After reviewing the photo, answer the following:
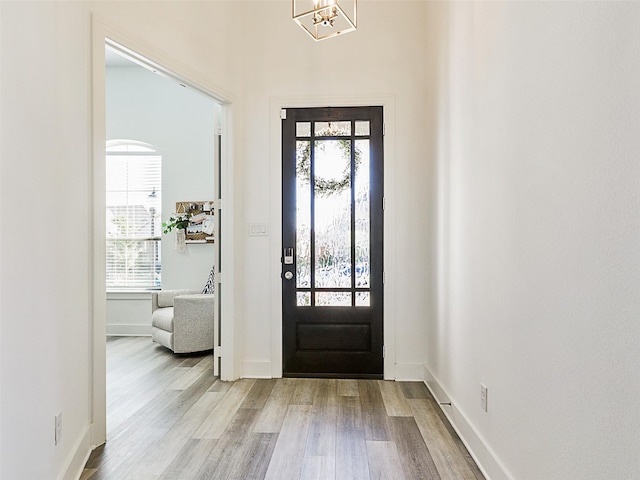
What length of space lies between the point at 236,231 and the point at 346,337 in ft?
4.36

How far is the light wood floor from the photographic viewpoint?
2178 mm

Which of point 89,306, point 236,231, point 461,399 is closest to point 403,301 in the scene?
point 461,399

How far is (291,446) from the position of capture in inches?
96.3

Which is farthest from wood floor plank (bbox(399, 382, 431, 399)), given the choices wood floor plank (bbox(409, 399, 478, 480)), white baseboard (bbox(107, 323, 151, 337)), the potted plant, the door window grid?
white baseboard (bbox(107, 323, 151, 337))

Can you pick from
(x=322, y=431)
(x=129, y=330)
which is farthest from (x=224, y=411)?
(x=129, y=330)

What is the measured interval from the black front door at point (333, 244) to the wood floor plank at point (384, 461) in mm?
1297

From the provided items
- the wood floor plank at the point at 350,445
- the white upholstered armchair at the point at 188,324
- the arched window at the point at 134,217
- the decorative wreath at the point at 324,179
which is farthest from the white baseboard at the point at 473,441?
the arched window at the point at 134,217

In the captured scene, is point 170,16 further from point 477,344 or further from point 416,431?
point 416,431

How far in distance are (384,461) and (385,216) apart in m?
2.01

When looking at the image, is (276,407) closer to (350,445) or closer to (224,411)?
(224,411)

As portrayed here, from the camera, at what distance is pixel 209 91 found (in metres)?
3.36

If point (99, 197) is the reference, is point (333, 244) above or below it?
below

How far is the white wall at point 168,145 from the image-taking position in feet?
17.8

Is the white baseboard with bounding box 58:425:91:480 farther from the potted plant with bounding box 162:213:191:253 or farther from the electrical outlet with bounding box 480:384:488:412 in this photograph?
the potted plant with bounding box 162:213:191:253
